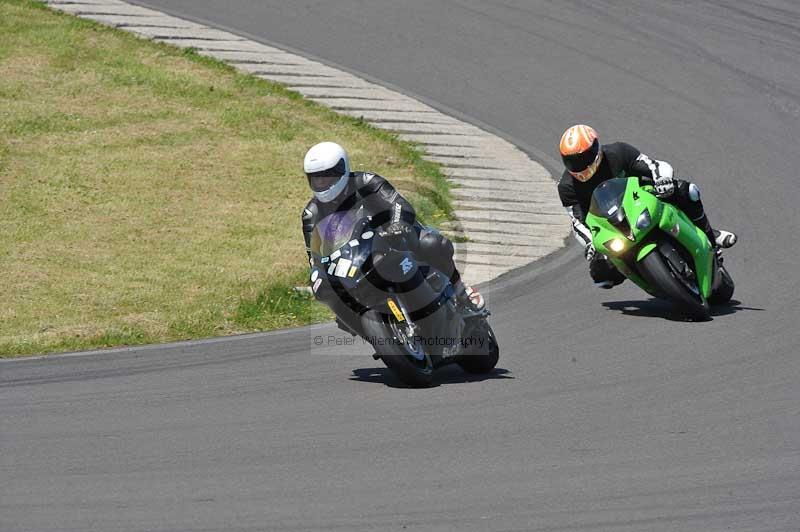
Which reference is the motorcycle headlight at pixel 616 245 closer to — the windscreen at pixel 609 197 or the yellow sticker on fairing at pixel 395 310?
the windscreen at pixel 609 197

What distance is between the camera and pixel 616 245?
10578mm

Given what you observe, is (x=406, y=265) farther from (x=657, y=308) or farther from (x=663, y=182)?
(x=657, y=308)

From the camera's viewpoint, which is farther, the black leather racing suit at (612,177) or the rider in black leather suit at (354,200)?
the black leather racing suit at (612,177)

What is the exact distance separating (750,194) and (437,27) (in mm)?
6720

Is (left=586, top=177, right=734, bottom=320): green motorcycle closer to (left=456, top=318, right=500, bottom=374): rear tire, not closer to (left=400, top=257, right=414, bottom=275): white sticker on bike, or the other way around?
(left=456, top=318, right=500, bottom=374): rear tire

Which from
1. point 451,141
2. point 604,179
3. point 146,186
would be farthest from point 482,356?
point 451,141

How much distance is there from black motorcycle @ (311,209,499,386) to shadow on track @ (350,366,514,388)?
163 millimetres

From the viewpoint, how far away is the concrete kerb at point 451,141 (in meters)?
13.3

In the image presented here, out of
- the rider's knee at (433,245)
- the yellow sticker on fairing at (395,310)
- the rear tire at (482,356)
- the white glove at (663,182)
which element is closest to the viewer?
the yellow sticker on fairing at (395,310)

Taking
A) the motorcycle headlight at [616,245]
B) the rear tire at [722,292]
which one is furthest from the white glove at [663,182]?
the rear tire at [722,292]

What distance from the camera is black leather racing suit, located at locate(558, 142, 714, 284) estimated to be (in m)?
10.8

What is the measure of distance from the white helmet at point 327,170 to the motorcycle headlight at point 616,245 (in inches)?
112

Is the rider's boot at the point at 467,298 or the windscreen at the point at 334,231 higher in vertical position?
the windscreen at the point at 334,231

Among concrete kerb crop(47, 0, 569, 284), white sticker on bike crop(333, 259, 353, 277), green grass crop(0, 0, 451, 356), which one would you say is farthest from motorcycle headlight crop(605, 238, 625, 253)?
white sticker on bike crop(333, 259, 353, 277)
